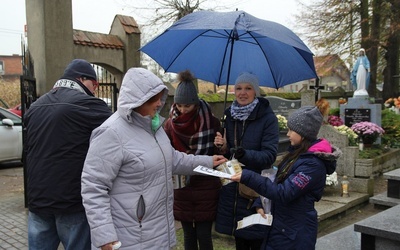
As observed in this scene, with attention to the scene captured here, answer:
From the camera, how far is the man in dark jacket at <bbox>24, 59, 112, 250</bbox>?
2301 millimetres

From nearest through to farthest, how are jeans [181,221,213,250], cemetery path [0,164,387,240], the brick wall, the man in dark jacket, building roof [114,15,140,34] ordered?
the man in dark jacket
jeans [181,221,213,250]
cemetery path [0,164,387,240]
building roof [114,15,140,34]
the brick wall

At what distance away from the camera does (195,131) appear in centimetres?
292

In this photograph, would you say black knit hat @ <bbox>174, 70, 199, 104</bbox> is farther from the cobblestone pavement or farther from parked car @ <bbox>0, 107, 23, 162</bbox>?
parked car @ <bbox>0, 107, 23, 162</bbox>

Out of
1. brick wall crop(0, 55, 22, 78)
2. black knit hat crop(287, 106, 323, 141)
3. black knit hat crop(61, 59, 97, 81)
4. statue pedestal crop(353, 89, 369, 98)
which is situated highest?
brick wall crop(0, 55, 22, 78)

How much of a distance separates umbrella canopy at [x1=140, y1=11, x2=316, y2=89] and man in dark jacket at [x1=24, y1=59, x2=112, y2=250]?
1.21 metres

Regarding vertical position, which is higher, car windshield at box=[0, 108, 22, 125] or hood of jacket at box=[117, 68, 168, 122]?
hood of jacket at box=[117, 68, 168, 122]

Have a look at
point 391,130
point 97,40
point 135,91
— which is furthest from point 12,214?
point 391,130

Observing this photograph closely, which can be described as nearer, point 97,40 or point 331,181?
point 331,181

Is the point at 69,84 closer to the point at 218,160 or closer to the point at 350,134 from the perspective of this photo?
the point at 218,160

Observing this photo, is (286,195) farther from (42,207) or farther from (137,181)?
(42,207)

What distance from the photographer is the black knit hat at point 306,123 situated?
2.42m

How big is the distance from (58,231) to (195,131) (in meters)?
1.16

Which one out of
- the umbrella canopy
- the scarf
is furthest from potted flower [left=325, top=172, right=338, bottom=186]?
the scarf

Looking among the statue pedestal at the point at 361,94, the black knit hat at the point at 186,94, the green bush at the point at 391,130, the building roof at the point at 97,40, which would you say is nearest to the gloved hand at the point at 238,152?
the black knit hat at the point at 186,94
